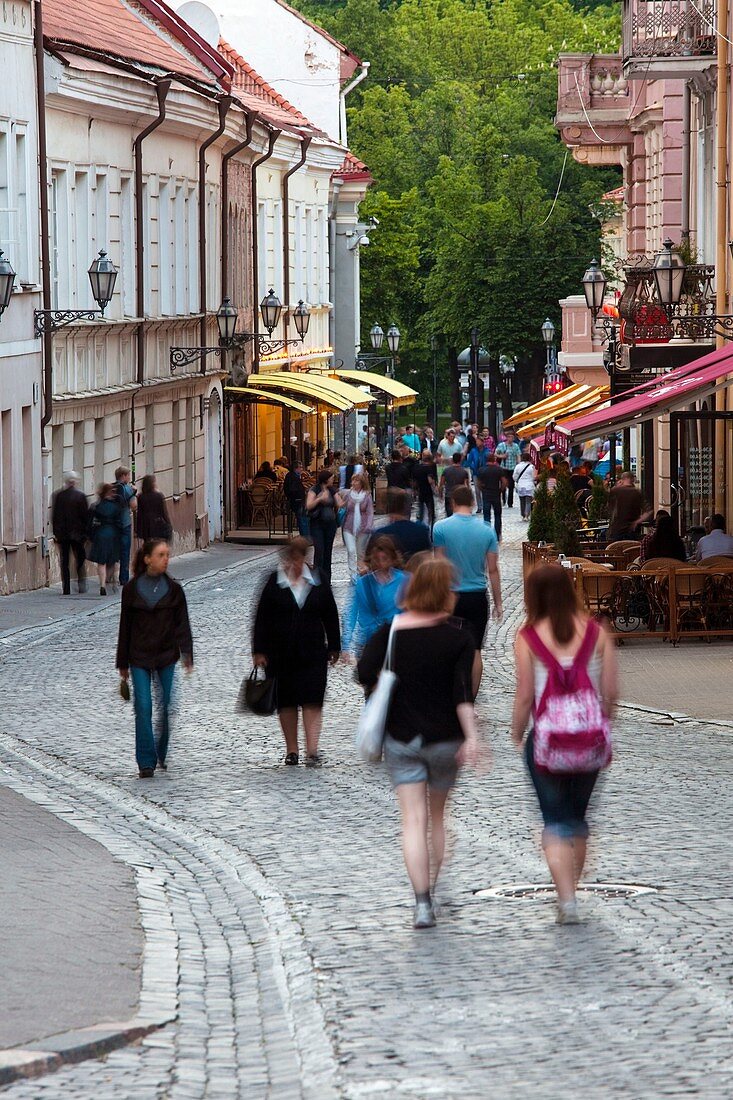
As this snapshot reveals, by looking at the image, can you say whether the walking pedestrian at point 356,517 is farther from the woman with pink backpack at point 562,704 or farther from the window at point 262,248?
the window at point 262,248

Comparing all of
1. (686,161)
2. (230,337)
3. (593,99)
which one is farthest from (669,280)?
(230,337)

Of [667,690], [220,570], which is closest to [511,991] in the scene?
Result: [667,690]

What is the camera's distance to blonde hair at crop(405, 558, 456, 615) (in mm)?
9148

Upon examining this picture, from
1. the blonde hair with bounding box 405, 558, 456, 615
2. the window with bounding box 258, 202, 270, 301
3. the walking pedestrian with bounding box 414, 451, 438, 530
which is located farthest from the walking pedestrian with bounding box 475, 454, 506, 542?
the blonde hair with bounding box 405, 558, 456, 615

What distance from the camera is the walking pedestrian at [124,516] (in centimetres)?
2958

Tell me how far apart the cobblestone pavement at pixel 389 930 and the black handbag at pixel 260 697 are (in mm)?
443

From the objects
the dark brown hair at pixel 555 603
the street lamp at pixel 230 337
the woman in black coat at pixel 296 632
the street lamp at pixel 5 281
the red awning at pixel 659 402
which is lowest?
the woman in black coat at pixel 296 632

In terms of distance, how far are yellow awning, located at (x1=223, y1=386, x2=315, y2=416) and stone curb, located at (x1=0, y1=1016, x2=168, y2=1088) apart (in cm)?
3745

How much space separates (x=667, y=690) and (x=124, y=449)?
1990cm

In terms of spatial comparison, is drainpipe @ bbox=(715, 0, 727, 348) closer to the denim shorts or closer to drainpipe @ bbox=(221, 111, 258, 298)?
drainpipe @ bbox=(221, 111, 258, 298)

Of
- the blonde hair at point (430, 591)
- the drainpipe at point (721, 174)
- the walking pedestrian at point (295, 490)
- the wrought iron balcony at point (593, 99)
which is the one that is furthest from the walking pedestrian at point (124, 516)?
the blonde hair at point (430, 591)

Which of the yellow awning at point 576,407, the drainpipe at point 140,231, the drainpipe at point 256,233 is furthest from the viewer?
the drainpipe at point 256,233

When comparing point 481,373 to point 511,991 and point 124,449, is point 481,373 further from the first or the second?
point 511,991

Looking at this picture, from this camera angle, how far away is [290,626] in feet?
46.0
